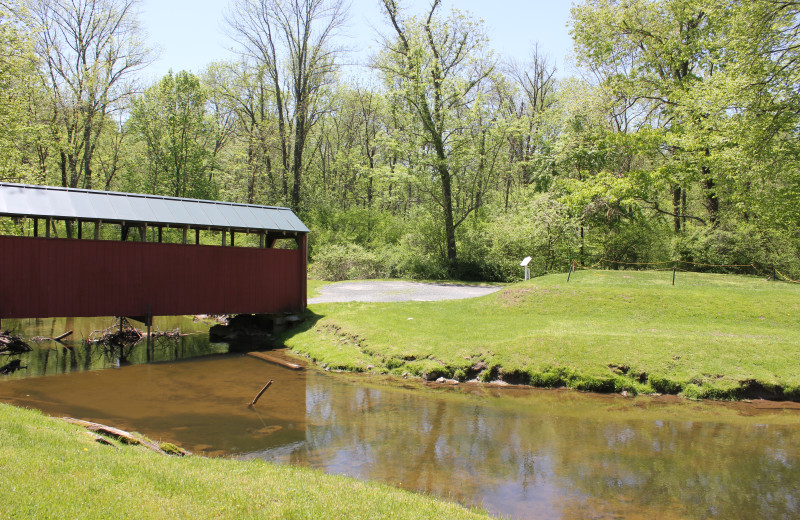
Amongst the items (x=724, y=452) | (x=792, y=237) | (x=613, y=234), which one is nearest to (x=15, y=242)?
(x=724, y=452)

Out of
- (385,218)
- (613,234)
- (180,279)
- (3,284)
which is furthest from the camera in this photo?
(385,218)

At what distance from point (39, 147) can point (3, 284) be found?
2415cm

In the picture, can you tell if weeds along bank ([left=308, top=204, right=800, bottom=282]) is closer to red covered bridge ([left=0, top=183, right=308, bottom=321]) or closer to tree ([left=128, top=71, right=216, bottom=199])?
red covered bridge ([left=0, top=183, right=308, bottom=321])

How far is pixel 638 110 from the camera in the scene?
3550cm

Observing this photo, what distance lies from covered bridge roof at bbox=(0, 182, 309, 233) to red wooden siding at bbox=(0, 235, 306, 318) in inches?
40.0

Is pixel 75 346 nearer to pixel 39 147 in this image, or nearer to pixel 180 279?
pixel 180 279

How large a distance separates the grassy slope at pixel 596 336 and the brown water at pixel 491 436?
70cm

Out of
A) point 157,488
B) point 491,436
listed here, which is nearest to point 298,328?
point 491,436

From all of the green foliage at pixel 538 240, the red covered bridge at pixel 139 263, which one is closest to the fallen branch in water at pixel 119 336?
the red covered bridge at pixel 139 263

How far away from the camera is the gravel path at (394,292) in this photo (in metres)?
22.1

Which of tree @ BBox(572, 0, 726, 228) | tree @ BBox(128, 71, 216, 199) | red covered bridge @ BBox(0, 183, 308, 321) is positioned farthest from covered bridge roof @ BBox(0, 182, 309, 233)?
tree @ BBox(128, 71, 216, 199)

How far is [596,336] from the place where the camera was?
1418 centimetres

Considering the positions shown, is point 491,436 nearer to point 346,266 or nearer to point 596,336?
point 596,336

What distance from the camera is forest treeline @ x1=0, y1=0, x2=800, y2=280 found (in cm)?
2182
